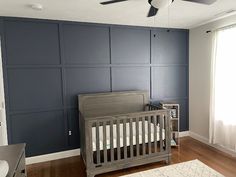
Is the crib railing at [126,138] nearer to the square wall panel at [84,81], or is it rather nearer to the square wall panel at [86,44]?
the square wall panel at [84,81]

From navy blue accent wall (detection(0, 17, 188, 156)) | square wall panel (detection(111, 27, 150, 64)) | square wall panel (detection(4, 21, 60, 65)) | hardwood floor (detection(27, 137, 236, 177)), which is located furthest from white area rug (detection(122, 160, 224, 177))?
square wall panel (detection(4, 21, 60, 65))

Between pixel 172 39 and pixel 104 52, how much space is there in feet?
4.93

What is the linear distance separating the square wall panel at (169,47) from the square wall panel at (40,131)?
220 cm

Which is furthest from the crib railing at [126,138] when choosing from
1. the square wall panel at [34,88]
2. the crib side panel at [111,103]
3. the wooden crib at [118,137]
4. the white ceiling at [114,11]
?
the white ceiling at [114,11]

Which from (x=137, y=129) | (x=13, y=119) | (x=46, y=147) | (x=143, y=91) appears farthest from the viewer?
(x=143, y=91)

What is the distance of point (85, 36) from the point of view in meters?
3.20

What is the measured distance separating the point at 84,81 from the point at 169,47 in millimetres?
1900

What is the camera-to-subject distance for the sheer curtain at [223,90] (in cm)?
297

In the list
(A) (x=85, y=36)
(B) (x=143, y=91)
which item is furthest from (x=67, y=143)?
(A) (x=85, y=36)

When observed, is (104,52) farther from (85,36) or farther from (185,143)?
(185,143)

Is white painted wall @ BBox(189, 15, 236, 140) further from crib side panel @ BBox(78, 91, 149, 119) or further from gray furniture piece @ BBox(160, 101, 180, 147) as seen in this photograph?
crib side panel @ BBox(78, 91, 149, 119)

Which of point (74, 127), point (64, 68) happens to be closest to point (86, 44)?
Result: point (64, 68)

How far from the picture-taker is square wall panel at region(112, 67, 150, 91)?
136 inches

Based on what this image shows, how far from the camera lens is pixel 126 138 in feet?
8.84
